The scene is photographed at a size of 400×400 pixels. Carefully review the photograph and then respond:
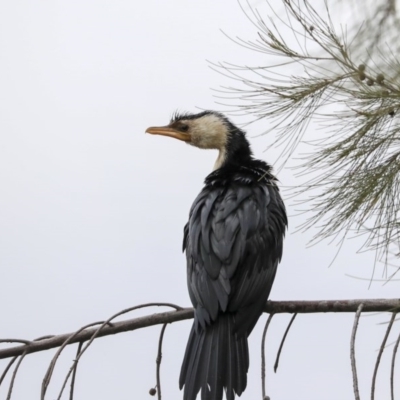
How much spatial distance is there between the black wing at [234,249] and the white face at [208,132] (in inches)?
29.0

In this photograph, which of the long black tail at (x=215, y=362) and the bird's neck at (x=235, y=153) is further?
the bird's neck at (x=235, y=153)

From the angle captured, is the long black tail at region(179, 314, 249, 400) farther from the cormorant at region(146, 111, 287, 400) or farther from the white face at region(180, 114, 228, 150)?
the white face at region(180, 114, 228, 150)

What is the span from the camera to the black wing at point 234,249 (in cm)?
286

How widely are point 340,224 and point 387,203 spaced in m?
0.13

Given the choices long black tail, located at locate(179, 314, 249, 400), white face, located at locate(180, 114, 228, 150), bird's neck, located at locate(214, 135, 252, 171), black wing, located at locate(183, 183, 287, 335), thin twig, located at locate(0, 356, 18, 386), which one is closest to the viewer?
thin twig, located at locate(0, 356, 18, 386)

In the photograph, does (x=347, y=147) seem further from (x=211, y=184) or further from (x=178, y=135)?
(x=178, y=135)

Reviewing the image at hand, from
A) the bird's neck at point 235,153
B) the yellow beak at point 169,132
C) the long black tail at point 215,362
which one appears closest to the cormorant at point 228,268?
the long black tail at point 215,362

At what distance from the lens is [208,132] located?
4.10 meters

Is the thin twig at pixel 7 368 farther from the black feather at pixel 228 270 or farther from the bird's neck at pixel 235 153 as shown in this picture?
the bird's neck at pixel 235 153

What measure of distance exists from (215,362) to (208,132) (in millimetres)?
1655

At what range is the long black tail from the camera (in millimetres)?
2590

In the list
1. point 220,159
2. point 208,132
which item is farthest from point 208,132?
point 220,159

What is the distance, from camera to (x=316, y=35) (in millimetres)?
2008

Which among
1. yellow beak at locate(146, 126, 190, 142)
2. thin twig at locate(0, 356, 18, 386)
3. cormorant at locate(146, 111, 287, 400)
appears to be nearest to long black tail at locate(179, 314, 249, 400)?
cormorant at locate(146, 111, 287, 400)
